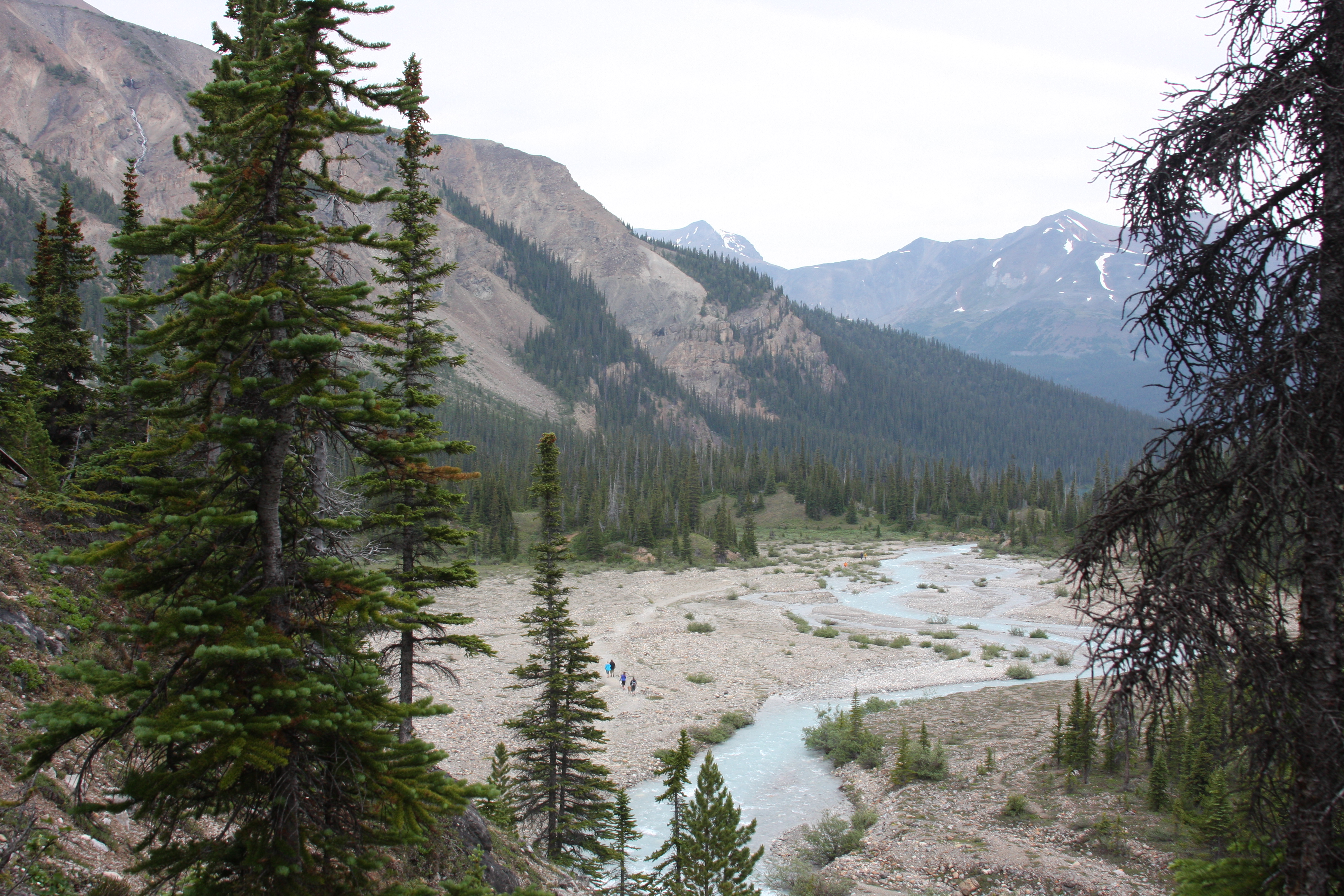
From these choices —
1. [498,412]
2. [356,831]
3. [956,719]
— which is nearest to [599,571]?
[956,719]

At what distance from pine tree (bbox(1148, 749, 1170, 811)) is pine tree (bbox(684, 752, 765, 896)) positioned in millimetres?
10780

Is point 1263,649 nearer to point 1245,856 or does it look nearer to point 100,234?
point 1245,856

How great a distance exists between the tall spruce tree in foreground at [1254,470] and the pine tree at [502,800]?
1203cm

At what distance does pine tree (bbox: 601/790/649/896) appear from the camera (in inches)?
554

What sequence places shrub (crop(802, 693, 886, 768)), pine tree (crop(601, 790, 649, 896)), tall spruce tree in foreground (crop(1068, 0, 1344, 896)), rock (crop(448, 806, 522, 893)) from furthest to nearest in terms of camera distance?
shrub (crop(802, 693, 886, 768)) → pine tree (crop(601, 790, 649, 896)) → rock (crop(448, 806, 522, 893)) → tall spruce tree in foreground (crop(1068, 0, 1344, 896))

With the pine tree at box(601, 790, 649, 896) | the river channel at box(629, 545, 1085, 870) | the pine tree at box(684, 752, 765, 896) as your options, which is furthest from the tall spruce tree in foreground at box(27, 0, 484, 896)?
the river channel at box(629, 545, 1085, 870)

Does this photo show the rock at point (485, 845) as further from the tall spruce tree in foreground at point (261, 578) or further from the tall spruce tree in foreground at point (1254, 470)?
the tall spruce tree in foreground at point (1254, 470)

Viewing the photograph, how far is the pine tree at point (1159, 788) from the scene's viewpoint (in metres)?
17.2

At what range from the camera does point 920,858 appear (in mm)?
16750

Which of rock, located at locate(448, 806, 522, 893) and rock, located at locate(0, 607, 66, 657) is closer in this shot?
rock, located at locate(0, 607, 66, 657)

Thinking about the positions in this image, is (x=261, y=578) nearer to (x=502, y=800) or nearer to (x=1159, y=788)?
(x=502, y=800)

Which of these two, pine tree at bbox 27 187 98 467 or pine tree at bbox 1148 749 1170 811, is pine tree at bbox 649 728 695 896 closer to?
pine tree at bbox 1148 749 1170 811

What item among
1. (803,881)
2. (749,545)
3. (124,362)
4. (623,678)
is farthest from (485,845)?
(749,545)

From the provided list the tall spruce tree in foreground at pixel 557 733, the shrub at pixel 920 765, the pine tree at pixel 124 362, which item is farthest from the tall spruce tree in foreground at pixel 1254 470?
the pine tree at pixel 124 362
